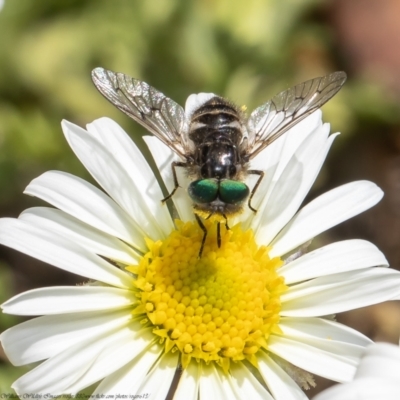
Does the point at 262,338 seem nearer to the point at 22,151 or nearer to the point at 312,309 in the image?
the point at 312,309

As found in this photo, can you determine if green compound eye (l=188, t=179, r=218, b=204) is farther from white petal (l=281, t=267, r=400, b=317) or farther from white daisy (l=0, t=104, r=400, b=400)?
white petal (l=281, t=267, r=400, b=317)

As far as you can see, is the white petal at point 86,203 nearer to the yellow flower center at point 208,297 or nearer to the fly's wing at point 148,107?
the yellow flower center at point 208,297

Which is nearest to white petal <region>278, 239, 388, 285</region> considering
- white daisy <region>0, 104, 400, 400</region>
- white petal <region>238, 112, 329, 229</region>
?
white daisy <region>0, 104, 400, 400</region>

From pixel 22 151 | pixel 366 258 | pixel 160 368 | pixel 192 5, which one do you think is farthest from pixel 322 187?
pixel 160 368

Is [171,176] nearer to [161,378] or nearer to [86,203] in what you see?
[86,203]

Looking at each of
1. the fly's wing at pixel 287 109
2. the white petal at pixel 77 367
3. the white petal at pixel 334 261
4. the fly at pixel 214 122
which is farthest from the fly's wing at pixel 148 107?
the white petal at pixel 77 367

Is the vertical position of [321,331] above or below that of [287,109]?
below

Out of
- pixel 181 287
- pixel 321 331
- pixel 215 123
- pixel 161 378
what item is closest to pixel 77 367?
pixel 161 378
